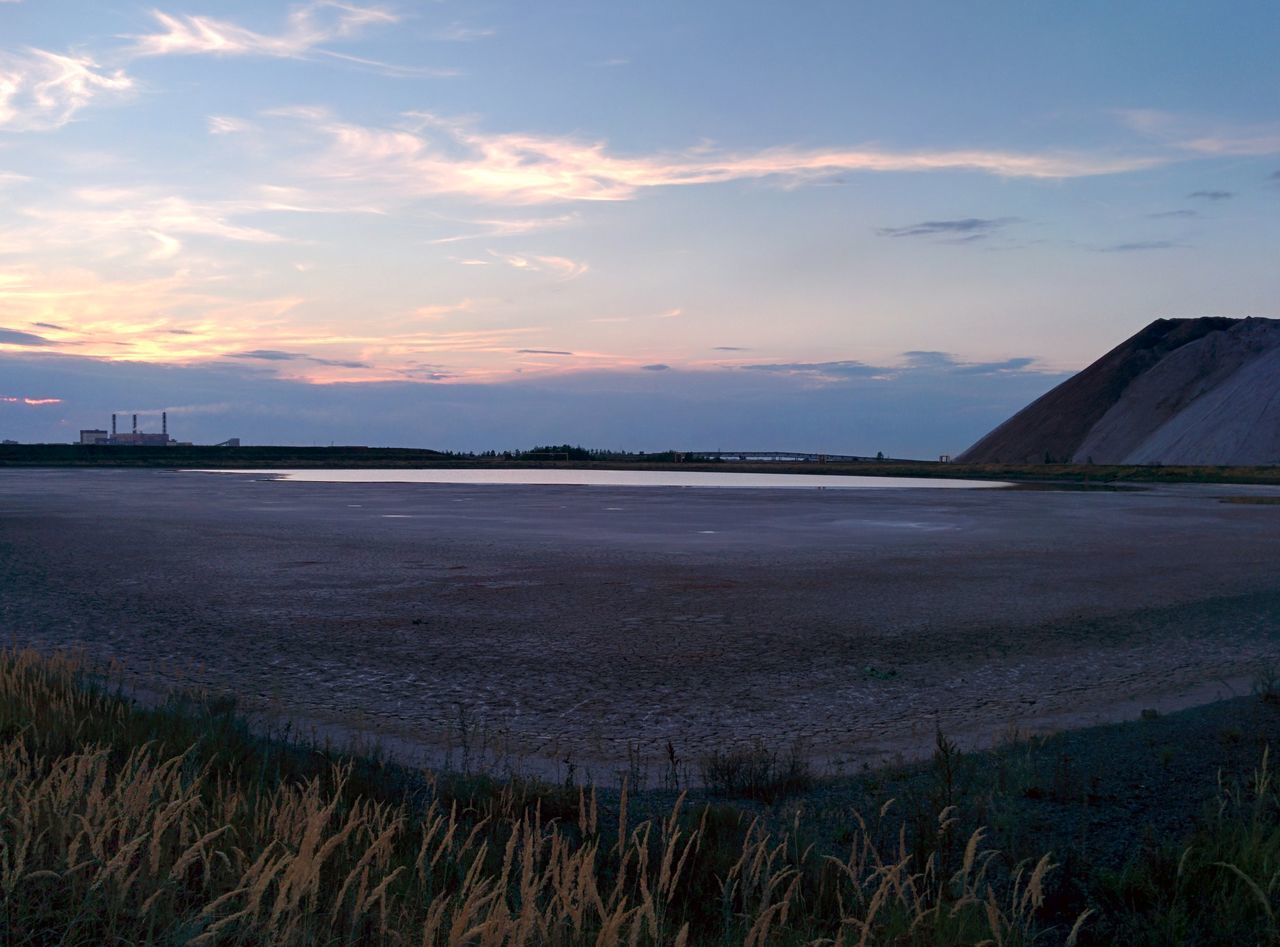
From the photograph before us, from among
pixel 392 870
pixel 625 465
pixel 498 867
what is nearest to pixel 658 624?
pixel 498 867

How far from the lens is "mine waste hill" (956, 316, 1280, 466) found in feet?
324

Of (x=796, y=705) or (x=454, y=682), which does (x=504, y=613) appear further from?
(x=796, y=705)

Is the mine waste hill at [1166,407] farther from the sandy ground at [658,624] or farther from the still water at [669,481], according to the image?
the sandy ground at [658,624]

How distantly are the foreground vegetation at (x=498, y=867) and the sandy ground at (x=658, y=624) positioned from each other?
6.47 feet

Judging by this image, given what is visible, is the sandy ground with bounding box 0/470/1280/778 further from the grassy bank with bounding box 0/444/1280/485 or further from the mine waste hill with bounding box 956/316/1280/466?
the mine waste hill with bounding box 956/316/1280/466

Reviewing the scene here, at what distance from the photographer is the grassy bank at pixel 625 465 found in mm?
80562

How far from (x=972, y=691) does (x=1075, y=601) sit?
284 inches

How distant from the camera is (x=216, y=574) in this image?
67.4ft

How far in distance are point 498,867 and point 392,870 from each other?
0.77 meters

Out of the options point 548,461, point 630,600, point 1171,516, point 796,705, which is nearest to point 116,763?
point 796,705

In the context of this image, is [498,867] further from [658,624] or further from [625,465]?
[625,465]

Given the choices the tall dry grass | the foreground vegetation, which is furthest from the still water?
the tall dry grass

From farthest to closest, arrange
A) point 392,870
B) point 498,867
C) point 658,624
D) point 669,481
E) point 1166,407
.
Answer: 1. point 1166,407
2. point 669,481
3. point 658,624
4. point 498,867
5. point 392,870

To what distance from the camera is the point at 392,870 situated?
5117mm
